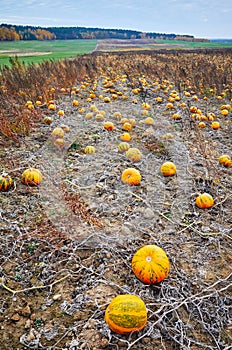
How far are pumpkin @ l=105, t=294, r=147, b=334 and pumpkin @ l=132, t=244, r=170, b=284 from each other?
1.53 feet

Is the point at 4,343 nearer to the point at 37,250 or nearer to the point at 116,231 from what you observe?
the point at 37,250

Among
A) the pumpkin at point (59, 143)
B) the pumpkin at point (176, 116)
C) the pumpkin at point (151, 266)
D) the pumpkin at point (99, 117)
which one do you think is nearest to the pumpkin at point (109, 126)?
the pumpkin at point (99, 117)

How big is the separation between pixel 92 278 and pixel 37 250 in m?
0.83

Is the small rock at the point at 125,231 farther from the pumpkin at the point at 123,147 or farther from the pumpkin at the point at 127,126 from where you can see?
the pumpkin at the point at 127,126

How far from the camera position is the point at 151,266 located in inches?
119

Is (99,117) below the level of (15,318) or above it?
→ above

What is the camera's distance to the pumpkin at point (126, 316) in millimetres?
2494

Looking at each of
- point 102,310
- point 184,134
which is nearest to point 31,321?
point 102,310

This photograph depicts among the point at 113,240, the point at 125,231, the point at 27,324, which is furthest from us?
the point at 125,231

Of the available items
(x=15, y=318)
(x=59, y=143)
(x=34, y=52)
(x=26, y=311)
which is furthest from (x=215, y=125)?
(x=34, y=52)

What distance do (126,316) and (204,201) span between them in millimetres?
2437

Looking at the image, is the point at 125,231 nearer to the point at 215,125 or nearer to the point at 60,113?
the point at 215,125

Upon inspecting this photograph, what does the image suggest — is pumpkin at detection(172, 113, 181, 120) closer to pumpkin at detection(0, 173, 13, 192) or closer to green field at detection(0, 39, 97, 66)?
pumpkin at detection(0, 173, 13, 192)

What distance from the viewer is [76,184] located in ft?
16.6
